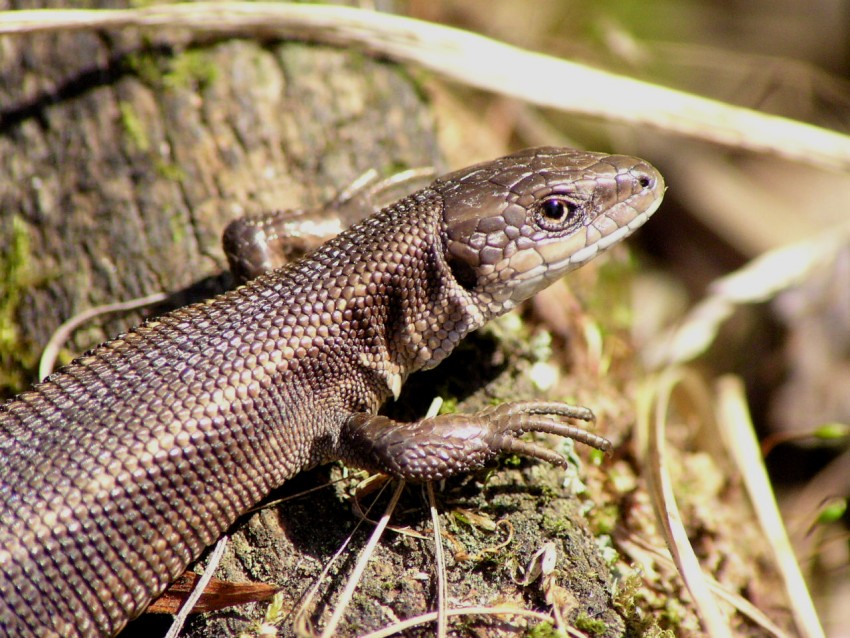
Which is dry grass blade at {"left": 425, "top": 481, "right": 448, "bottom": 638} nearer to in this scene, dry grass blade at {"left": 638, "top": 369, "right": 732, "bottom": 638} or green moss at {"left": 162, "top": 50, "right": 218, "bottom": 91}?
dry grass blade at {"left": 638, "top": 369, "right": 732, "bottom": 638}

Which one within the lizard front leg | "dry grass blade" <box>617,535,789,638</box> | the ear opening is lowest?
"dry grass blade" <box>617,535,789,638</box>

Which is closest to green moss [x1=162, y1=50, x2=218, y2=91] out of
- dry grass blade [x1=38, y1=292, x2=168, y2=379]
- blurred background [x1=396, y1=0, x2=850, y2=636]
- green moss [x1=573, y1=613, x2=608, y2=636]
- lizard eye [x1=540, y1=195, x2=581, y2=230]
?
dry grass blade [x1=38, y1=292, x2=168, y2=379]

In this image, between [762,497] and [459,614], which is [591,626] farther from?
[762,497]

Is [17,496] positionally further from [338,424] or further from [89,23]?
[89,23]

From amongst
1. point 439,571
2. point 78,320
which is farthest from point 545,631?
point 78,320

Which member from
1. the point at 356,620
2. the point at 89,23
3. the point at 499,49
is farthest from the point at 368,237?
the point at 89,23

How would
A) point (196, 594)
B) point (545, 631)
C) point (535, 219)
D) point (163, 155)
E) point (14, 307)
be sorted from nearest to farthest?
point (545, 631) < point (196, 594) < point (535, 219) < point (14, 307) < point (163, 155)
